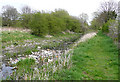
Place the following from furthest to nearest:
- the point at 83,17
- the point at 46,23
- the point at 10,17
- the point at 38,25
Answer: the point at 83,17 → the point at 10,17 → the point at 46,23 → the point at 38,25

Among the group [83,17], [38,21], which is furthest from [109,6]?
[38,21]

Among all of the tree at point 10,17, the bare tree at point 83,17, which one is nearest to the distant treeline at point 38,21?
the tree at point 10,17

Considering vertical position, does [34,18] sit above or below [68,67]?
above

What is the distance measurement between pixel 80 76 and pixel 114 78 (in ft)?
3.85

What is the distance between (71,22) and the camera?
31.8 metres

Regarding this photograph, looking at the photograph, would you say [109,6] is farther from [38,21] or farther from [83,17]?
[38,21]

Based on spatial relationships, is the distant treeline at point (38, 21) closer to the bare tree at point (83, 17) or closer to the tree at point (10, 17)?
the tree at point (10, 17)

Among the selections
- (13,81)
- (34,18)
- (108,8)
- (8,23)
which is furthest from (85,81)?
(108,8)

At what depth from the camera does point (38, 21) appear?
1927 centimetres

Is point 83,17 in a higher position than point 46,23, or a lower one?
higher

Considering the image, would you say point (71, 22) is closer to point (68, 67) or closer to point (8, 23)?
point (8, 23)

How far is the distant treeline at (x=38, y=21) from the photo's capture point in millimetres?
19500

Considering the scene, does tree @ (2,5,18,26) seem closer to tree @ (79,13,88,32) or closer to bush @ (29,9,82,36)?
bush @ (29,9,82,36)

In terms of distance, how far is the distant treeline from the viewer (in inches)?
768
